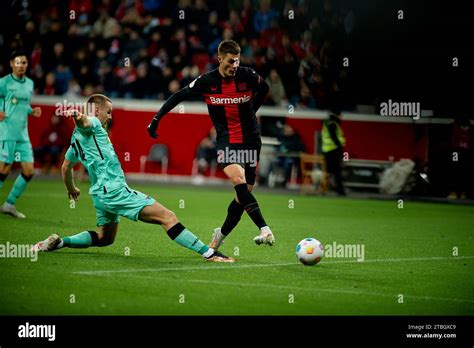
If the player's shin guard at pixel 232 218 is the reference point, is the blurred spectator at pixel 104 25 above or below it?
above

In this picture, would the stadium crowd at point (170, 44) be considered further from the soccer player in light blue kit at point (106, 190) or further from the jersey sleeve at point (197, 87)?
the soccer player in light blue kit at point (106, 190)

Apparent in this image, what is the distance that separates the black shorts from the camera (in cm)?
1105

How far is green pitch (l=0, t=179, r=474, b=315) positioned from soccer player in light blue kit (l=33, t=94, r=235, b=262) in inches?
12.1

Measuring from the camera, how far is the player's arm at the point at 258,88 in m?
11.3

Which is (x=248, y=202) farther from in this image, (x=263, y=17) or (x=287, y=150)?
(x=263, y=17)

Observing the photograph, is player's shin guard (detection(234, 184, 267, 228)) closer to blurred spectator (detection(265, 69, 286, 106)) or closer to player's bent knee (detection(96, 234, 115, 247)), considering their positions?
player's bent knee (detection(96, 234, 115, 247))

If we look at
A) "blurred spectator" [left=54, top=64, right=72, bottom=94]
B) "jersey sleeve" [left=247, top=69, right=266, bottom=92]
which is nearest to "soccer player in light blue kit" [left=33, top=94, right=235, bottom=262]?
→ "jersey sleeve" [left=247, top=69, right=266, bottom=92]

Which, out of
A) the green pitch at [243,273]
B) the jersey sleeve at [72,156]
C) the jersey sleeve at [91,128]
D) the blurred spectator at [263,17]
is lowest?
the green pitch at [243,273]

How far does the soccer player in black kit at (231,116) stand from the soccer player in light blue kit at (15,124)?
4.53 m

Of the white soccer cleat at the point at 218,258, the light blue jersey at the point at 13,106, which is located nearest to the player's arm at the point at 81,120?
the white soccer cleat at the point at 218,258

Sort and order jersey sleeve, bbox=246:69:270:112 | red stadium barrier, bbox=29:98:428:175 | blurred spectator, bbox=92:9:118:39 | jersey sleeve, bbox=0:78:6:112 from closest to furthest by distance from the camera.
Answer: jersey sleeve, bbox=246:69:270:112, jersey sleeve, bbox=0:78:6:112, red stadium barrier, bbox=29:98:428:175, blurred spectator, bbox=92:9:118:39

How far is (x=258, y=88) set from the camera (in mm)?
11430
